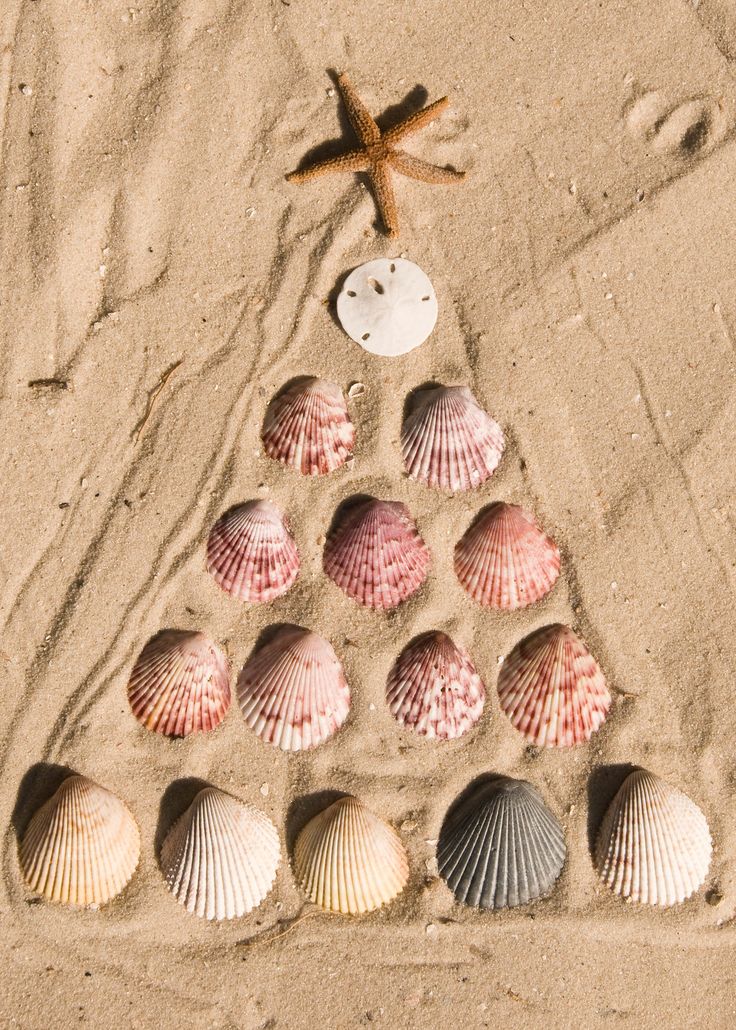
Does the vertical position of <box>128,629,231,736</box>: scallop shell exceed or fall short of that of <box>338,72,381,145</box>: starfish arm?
it falls short

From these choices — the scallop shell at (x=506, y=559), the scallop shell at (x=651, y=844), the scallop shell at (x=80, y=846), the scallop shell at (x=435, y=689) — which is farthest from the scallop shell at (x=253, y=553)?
the scallop shell at (x=651, y=844)

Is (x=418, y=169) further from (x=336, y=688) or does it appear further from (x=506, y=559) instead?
(x=336, y=688)

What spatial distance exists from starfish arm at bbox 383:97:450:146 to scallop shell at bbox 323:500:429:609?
141 centimetres

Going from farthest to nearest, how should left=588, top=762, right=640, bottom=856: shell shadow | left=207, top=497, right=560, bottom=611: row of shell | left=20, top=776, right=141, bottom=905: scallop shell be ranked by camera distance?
left=588, top=762, right=640, bottom=856: shell shadow
left=207, top=497, right=560, bottom=611: row of shell
left=20, top=776, right=141, bottom=905: scallop shell

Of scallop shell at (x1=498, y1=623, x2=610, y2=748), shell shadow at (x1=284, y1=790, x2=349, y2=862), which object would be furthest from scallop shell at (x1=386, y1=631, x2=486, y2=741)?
shell shadow at (x1=284, y1=790, x2=349, y2=862)

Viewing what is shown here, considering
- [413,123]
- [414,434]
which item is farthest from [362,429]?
[413,123]

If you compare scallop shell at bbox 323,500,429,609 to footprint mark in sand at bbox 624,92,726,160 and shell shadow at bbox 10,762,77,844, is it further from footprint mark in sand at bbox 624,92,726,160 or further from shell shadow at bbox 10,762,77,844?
footprint mark in sand at bbox 624,92,726,160

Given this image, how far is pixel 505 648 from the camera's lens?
3.51 metres

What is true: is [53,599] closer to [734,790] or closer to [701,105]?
[734,790]

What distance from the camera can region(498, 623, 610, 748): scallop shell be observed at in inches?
134

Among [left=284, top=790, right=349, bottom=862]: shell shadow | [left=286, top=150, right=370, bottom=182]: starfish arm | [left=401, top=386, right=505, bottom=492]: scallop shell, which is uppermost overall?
[left=286, top=150, right=370, bottom=182]: starfish arm

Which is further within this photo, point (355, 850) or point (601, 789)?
point (601, 789)

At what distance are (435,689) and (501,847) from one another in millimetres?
648

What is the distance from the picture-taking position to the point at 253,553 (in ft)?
11.0
